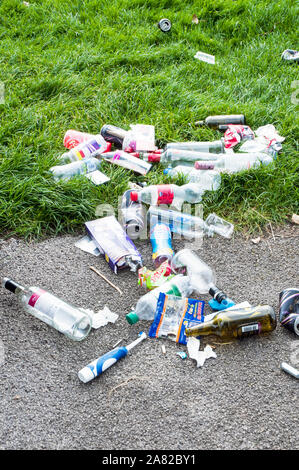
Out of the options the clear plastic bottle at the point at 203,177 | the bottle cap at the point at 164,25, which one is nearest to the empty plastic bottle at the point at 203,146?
the clear plastic bottle at the point at 203,177

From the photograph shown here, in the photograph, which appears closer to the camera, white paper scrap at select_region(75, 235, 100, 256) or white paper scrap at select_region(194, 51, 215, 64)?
white paper scrap at select_region(75, 235, 100, 256)

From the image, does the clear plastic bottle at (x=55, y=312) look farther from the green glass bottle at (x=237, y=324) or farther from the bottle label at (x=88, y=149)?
the bottle label at (x=88, y=149)

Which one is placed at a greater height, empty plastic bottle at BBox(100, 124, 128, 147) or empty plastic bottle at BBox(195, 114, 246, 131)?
empty plastic bottle at BBox(100, 124, 128, 147)

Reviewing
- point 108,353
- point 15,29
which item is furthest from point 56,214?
point 15,29

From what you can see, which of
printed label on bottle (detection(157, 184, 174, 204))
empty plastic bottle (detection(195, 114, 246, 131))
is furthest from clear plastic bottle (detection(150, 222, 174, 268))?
empty plastic bottle (detection(195, 114, 246, 131))

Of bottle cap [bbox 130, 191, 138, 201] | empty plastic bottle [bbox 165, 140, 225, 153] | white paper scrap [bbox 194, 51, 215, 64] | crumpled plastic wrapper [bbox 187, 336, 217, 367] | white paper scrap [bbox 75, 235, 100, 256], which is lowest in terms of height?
crumpled plastic wrapper [bbox 187, 336, 217, 367]

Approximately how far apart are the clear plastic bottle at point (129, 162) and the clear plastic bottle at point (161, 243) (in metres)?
0.72

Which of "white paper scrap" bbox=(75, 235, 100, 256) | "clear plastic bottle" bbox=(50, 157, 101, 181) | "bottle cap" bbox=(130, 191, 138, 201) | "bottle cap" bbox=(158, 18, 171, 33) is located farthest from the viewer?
"bottle cap" bbox=(158, 18, 171, 33)

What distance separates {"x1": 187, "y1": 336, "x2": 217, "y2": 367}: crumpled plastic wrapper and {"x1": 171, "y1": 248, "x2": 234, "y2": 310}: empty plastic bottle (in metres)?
0.29

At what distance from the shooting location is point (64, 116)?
4.28 metres

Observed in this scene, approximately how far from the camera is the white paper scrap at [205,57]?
5.06 metres

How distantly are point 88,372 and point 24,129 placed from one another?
2.47 meters

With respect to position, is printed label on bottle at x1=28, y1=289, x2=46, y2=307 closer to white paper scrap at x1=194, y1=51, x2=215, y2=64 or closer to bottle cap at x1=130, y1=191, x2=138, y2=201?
bottle cap at x1=130, y1=191, x2=138, y2=201

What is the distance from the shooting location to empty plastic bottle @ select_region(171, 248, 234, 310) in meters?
2.73
